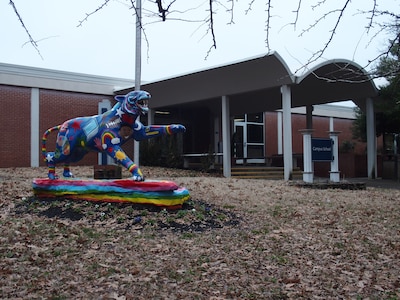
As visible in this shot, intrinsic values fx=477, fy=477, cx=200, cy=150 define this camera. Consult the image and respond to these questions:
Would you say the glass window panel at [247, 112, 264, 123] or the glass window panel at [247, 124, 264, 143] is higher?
the glass window panel at [247, 112, 264, 123]

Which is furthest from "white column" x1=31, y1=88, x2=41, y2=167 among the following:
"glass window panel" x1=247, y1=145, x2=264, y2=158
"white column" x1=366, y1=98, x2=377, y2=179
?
"white column" x1=366, y1=98, x2=377, y2=179

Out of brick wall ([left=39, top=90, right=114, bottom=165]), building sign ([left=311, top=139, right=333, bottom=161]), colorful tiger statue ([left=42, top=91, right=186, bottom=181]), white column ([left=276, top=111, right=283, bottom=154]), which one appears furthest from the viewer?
white column ([left=276, top=111, right=283, bottom=154])

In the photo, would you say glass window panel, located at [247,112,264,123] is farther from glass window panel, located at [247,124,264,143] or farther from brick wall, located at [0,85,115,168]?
brick wall, located at [0,85,115,168]

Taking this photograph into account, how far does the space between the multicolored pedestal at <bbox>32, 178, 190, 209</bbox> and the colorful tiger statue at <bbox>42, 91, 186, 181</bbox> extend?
0.32 metres

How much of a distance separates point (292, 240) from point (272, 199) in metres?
3.97

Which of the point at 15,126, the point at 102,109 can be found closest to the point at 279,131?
the point at 102,109

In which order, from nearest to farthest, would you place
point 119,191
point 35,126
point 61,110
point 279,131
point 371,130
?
point 119,191 < point 371,130 < point 35,126 < point 61,110 < point 279,131

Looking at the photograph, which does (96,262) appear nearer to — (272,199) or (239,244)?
(239,244)

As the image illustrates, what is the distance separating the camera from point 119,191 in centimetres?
861

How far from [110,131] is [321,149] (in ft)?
27.9

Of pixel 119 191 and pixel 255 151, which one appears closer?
pixel 119 191

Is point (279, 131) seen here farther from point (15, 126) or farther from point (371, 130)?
point (15, 126)

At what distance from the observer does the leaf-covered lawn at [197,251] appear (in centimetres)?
510

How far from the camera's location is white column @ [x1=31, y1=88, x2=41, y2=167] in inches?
815
